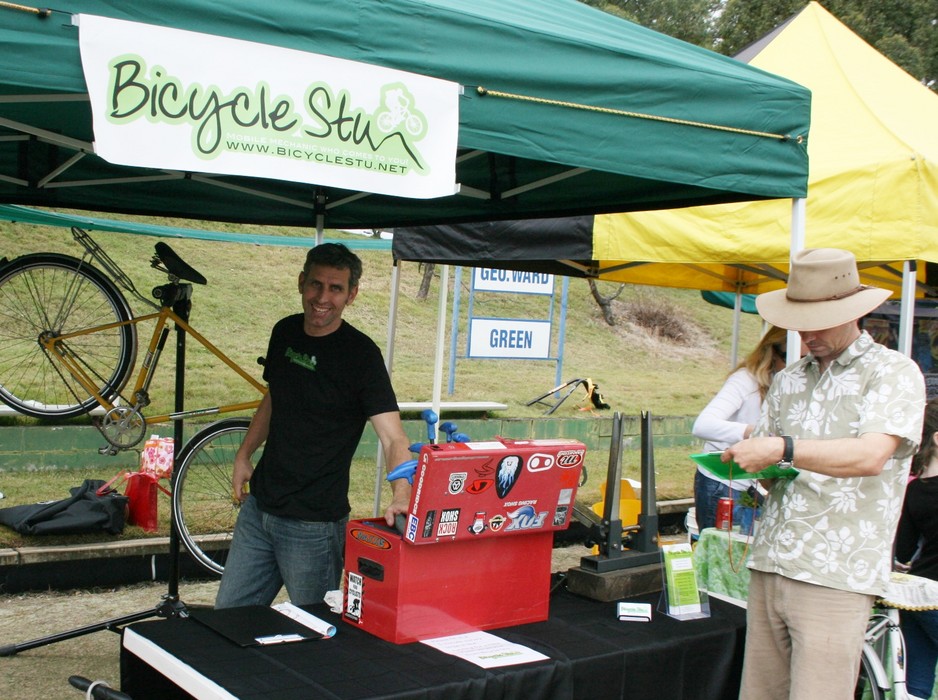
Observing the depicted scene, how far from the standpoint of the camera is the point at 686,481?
28.8ft

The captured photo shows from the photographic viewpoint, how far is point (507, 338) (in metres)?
9.41

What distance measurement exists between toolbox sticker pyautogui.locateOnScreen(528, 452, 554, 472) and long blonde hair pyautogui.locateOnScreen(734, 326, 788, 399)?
5.50 feet

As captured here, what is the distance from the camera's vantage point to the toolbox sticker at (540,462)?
8.04 ft

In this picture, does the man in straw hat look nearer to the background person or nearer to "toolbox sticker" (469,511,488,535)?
"toolbox sticker" (469,511,488,535)

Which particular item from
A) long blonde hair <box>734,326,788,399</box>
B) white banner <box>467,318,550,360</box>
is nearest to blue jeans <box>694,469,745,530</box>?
long blonde hair <box>734,326,788,399</box>

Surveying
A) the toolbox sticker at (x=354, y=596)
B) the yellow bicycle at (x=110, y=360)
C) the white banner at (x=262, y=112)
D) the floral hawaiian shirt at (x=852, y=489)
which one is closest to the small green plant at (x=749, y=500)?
the floral hawaiian shirt at (x=852, y=489)

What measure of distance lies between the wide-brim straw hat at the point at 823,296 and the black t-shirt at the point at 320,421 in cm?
129

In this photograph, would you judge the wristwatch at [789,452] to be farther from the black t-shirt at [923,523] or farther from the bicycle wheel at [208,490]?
the bicycle wheel at [208,490]

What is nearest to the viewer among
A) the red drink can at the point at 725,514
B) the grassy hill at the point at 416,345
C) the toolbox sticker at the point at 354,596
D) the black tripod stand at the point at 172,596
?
the toolbox sticker at the point at 354,596

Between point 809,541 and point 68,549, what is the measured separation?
3.97 meters

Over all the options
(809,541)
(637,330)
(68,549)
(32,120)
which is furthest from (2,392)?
(637,330)

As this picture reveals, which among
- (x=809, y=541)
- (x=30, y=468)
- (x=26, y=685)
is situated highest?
(x=809, y=541)

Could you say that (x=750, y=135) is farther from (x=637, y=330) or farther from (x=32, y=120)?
(x=637, y=330)

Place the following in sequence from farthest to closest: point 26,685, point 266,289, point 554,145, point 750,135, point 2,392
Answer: point 266,289, point 2,392, point 26,685, point 750,135, point 554,145
